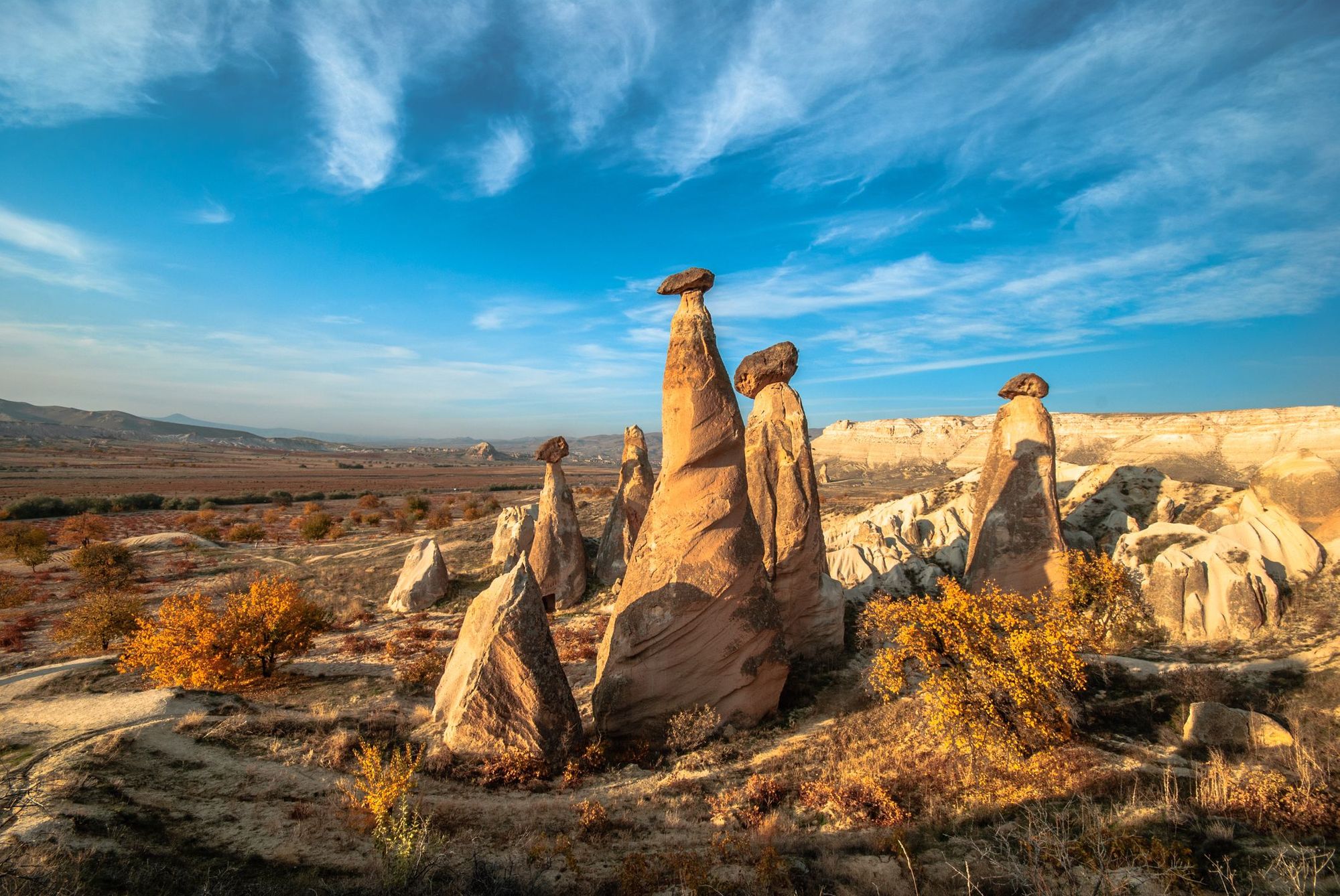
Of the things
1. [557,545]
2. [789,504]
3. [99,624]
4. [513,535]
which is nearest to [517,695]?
[789,504]

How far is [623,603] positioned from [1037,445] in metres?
11.1

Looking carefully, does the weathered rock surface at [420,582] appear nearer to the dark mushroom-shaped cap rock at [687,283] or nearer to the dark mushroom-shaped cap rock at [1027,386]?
the dark mushroom-shaped cap rock at [687,283]

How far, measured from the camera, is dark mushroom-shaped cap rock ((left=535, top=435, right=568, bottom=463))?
758 inches

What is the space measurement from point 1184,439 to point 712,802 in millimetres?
41352

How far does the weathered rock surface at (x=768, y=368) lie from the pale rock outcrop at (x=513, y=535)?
1038 cm

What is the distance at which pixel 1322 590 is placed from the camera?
10.5 metres

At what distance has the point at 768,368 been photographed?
13.1 meters

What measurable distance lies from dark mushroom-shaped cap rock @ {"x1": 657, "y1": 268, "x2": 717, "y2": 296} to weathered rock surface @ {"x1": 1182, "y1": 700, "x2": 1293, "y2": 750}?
8.88 m

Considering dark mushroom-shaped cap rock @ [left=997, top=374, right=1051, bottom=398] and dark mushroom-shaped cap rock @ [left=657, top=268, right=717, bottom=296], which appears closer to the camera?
dark mushroom-shaped cap rock @ [left=657, top=268, right=717, bottom=296]

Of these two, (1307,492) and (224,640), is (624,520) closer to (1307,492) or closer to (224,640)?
(224,640)

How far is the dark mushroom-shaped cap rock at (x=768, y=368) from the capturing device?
13.1 metres

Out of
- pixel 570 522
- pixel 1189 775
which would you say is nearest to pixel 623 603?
pixel 1189 775

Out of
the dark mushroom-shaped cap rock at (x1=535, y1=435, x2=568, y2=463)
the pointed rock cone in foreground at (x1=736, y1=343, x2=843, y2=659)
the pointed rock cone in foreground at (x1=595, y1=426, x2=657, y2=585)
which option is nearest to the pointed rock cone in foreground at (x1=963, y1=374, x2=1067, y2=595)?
the pointed rock cone in foreground at (x1=736, y1=343, x2=843, y2=659)

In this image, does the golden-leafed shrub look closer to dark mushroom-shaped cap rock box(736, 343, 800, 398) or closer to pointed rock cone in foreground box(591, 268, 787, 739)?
pointed rock cone in foreground box(591, 268, 787, 739)
